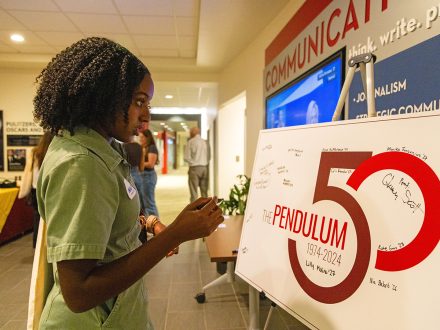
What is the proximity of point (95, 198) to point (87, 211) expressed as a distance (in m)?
0.03

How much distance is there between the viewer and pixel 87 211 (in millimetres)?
593

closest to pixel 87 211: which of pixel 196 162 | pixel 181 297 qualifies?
pixel 181 297

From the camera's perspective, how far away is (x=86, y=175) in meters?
0.61

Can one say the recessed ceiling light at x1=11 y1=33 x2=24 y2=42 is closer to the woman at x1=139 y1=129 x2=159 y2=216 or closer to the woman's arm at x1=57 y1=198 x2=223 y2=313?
the woman at x1=139 y1=129 x2=159 y2=216

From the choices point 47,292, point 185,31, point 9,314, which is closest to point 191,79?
point 185,31

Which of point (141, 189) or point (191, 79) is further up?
point (191, 79)

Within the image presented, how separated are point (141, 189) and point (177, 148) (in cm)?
2082

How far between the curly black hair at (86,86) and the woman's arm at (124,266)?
0.29 m

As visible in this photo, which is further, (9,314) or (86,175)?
(9,314)

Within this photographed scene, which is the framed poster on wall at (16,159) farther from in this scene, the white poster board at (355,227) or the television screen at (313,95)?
the white poster board at (355,227)

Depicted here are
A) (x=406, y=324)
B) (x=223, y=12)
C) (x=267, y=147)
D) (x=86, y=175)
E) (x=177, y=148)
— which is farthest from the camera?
(x=177, y=148)

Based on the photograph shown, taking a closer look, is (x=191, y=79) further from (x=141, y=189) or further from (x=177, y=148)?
(x=177, y=148)

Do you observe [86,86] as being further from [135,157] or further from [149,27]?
[149,27]

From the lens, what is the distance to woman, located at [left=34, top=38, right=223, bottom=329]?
1.96 ft
